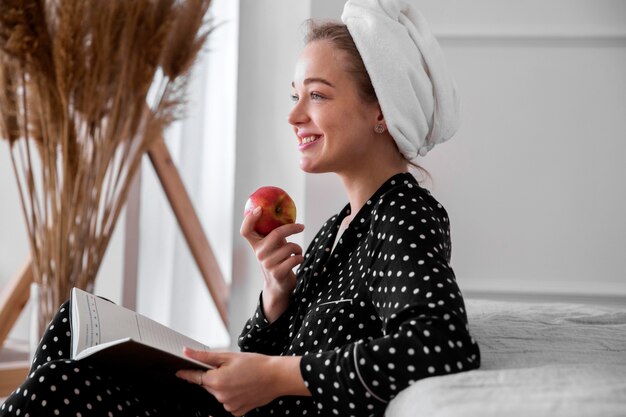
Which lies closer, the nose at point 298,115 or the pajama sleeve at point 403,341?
the pajama sleeve at point 403,341

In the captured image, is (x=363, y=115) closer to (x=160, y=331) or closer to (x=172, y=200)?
(x=160, y=331)

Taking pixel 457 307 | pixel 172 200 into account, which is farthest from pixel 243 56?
pixel 457 307

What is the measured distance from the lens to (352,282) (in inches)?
47.9

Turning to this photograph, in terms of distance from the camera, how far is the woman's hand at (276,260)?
1.38m

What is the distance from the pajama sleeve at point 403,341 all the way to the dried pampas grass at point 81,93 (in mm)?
1278

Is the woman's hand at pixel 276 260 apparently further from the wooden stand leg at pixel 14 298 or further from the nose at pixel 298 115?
the wooden stand leg at pixel 14 298

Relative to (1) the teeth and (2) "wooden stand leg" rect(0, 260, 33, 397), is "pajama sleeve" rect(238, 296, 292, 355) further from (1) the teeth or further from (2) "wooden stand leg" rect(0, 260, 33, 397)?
(2) "wooden stand leg" rect(0, 260, 33, 397)

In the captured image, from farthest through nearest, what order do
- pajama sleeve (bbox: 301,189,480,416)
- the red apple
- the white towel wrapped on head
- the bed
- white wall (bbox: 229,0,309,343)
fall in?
white wall (bbox: 229,0,309,343)
the red apple
the white towel wrapped on head
pajama sleeve (bbox: 301,189,480,416)
the bed

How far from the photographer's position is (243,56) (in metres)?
2.19

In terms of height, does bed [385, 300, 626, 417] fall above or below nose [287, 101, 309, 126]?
below

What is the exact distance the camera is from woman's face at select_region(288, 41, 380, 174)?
1.35 meters

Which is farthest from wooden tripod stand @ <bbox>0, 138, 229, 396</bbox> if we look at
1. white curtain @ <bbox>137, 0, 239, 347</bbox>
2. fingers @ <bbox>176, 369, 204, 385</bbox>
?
fingers @ <bbox>176, 369, 204, 385</bbox>

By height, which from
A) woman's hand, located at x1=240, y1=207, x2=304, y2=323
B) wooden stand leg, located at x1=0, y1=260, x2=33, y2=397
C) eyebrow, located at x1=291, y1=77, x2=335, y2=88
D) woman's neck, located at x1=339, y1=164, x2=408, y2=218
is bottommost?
wooden stand leg, located at x1=0, y1=260, x2=33, y2=397

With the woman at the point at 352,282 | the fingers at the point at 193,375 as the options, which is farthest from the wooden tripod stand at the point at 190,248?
the fingers at the point at 193,375
